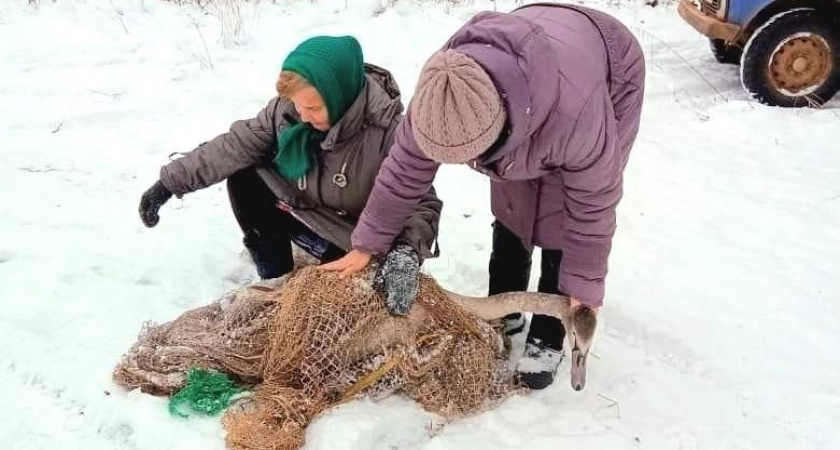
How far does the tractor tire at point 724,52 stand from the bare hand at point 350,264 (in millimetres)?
4304

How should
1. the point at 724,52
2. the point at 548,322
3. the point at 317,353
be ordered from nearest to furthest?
the point at 317,353
the point at 548,322
the point at 724,52

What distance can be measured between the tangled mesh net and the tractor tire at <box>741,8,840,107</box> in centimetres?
356

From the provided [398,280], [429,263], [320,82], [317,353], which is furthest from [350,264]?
[429,263]

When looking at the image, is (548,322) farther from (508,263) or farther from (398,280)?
(398,280)

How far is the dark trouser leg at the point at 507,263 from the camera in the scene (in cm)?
274

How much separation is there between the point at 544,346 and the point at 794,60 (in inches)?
141

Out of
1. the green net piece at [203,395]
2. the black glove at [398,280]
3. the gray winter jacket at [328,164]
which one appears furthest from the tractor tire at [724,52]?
the green net piece at [203,395]

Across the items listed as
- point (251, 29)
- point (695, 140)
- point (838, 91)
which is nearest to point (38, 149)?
point (251, 29)

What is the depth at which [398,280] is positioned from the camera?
2355mm

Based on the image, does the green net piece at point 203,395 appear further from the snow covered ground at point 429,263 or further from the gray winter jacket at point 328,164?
A: the gray winter jacket at point 328,164

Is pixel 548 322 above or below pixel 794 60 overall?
→ below

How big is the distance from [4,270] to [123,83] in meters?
2.25

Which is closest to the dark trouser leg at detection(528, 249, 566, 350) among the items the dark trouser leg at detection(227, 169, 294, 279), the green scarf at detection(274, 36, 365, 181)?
the green scarf at detection(274, 36, 365, 181)

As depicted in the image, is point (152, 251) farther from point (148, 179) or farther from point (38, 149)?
point (38, 149)
